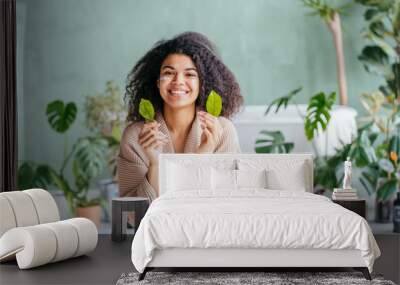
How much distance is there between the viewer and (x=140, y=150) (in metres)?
7.72

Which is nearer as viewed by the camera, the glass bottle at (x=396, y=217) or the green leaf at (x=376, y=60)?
the glass bottle at (x=396, y=217)

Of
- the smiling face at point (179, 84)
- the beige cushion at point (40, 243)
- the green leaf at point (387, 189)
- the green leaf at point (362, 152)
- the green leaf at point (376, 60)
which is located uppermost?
the green leaf at point (376, 60)

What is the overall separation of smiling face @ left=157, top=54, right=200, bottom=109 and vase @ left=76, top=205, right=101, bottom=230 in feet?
4.82

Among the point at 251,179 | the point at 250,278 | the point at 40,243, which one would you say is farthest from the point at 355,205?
the point at 40,243

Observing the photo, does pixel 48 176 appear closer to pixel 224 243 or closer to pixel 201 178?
pixel 201 178

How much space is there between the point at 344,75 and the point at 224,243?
12.8ft

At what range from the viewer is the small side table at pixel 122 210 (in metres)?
6.47

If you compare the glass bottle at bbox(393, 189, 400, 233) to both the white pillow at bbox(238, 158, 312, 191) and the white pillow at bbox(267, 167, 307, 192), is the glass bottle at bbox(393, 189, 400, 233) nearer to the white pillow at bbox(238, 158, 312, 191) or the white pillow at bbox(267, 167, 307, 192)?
the white pillow at bbox(238, 158, 312, 191)

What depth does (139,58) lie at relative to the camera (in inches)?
311

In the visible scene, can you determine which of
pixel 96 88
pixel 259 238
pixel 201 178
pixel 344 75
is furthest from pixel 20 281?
pixel 344 75

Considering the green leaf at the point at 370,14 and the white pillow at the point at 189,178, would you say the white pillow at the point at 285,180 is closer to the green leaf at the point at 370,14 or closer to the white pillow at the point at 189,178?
the white pillow at the point at 189,178

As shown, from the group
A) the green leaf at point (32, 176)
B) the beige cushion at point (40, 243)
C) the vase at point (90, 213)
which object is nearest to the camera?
the beige cushion at point (40, 243)

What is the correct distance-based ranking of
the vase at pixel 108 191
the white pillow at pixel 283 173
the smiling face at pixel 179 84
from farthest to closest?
the vase at pixel 108 191 < the smiling face at pixel 179 84 < the white pillow at pixel 283 173

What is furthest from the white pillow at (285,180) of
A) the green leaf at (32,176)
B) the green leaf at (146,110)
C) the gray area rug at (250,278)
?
the green leaf at (32,176)
